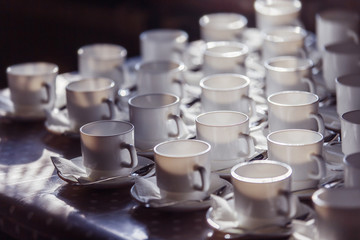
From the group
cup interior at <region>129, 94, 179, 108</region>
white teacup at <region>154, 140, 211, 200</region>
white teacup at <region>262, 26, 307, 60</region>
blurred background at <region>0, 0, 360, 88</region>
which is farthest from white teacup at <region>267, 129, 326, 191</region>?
blurred background at <region>0, 0, 360, 88</region>

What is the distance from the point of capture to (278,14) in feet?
6.77

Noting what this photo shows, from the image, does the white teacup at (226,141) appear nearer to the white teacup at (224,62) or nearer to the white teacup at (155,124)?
the white teacup at (155,124)

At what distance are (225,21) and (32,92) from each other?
0.71m

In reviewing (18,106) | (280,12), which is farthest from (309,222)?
(280,12)

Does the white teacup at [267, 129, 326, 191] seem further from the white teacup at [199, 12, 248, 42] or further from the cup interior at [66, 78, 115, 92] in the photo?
the white teacup at [199, 12, 248, 42]

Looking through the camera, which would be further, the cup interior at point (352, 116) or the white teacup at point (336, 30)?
the white teacup at point (336, 30)

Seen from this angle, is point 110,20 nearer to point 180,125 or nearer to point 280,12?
point 280,12

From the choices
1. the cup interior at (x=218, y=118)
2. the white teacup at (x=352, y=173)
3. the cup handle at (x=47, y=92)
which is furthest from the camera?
the cup handle at (x=47, y=92)

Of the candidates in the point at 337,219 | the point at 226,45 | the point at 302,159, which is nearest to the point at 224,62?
A: the point at 226,45

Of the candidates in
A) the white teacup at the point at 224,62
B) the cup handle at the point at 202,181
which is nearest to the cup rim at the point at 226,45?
the white teacup at the point at 224,62

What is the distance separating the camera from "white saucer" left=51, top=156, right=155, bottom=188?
1244mm

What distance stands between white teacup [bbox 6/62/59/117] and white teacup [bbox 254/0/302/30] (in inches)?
27.7

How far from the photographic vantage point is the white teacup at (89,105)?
4.96ft

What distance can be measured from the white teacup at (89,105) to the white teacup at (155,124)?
0.38ft
